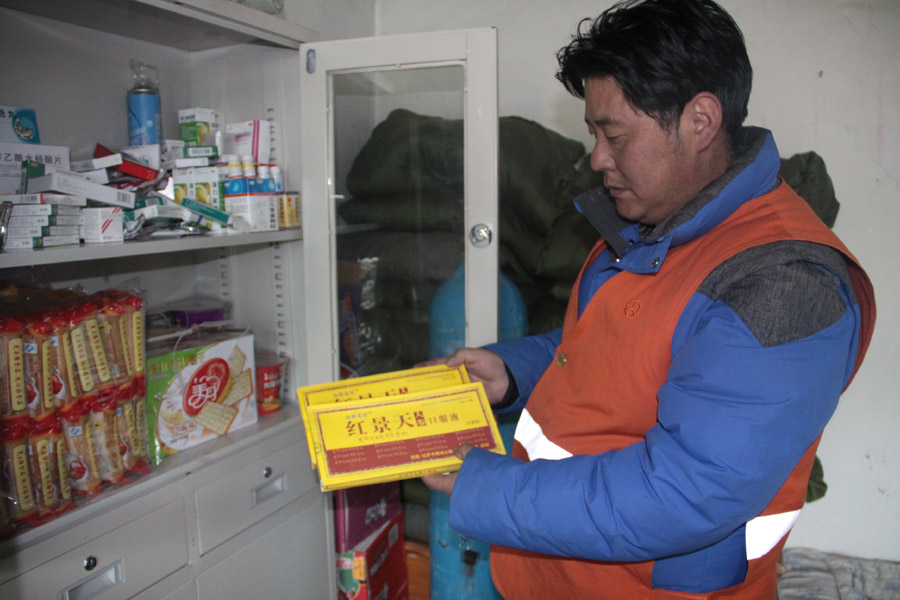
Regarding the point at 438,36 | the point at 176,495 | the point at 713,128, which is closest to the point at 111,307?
the point at 176,495

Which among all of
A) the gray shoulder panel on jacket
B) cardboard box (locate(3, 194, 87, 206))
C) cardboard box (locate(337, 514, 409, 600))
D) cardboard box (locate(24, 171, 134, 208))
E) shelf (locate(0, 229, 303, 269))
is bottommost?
cardboard box (locate(337, 514, 409, 600))

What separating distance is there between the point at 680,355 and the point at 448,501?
1.25 m

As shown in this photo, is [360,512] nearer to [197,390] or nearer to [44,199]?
[197,390]

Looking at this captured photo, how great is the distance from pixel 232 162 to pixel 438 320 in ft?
2.38

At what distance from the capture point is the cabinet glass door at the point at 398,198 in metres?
1.57

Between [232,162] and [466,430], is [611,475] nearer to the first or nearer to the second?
[466,430]

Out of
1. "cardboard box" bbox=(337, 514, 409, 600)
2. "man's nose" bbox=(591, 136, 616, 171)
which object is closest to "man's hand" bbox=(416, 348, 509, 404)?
"man's nose" bbox=(591, 136, 616, 171)

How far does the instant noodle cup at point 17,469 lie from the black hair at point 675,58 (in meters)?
1.22

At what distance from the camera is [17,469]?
1.16 m

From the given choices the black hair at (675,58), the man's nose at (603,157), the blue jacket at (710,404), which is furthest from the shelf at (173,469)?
the black hair at (675,58)

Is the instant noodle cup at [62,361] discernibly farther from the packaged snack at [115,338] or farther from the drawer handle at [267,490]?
the drawer handle at [267,490]

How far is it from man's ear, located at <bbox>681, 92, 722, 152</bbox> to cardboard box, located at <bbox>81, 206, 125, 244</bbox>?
115 centimetres

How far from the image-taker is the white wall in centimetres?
193

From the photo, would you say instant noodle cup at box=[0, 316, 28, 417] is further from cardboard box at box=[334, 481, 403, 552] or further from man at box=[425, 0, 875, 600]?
cardboard box at box=[334, 481, 403, 552]
